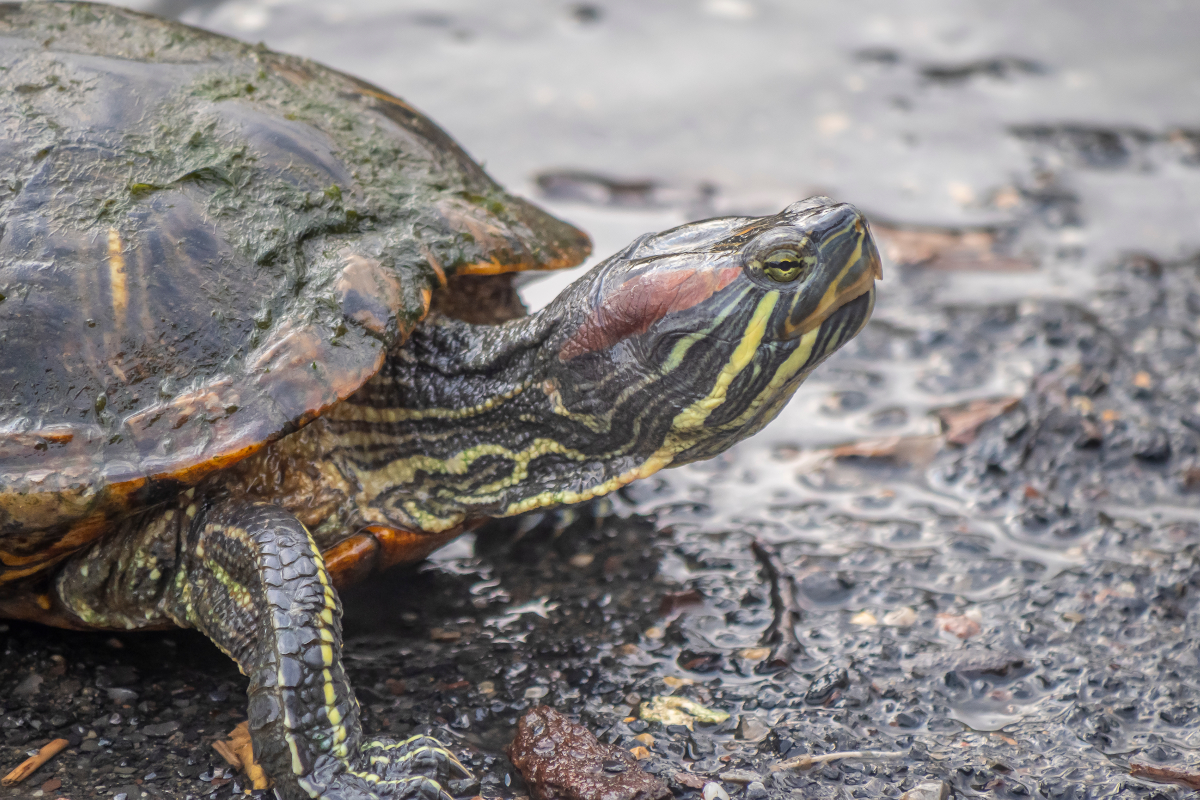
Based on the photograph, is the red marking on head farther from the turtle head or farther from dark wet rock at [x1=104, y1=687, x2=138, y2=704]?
dark wet rock at [x1=104, y1=687, x2=138, y2=704]

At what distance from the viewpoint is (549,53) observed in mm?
7762

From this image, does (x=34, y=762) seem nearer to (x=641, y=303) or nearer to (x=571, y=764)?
(x=571, y=764)

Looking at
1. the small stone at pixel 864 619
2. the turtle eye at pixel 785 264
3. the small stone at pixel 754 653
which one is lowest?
the small stone at pixel 754 653

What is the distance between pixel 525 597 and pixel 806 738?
1.18 metres

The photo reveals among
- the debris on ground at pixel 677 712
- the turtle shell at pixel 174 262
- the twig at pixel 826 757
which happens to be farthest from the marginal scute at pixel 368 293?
the twig at pixel 826 757

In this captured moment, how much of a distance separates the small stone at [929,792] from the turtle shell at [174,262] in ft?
6.93

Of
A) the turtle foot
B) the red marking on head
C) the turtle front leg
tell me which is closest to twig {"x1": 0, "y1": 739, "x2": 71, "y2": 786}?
the turtle front leg

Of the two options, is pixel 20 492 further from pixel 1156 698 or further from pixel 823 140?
pixel 823 140

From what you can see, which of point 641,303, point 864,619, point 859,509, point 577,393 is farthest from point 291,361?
point 859,509

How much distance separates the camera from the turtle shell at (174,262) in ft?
10.2

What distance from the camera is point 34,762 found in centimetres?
306

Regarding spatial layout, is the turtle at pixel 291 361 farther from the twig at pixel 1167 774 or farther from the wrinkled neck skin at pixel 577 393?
the twig at pixel 1167 774

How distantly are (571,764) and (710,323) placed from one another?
1.42 meters

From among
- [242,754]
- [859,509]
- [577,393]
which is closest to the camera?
[242,754]
